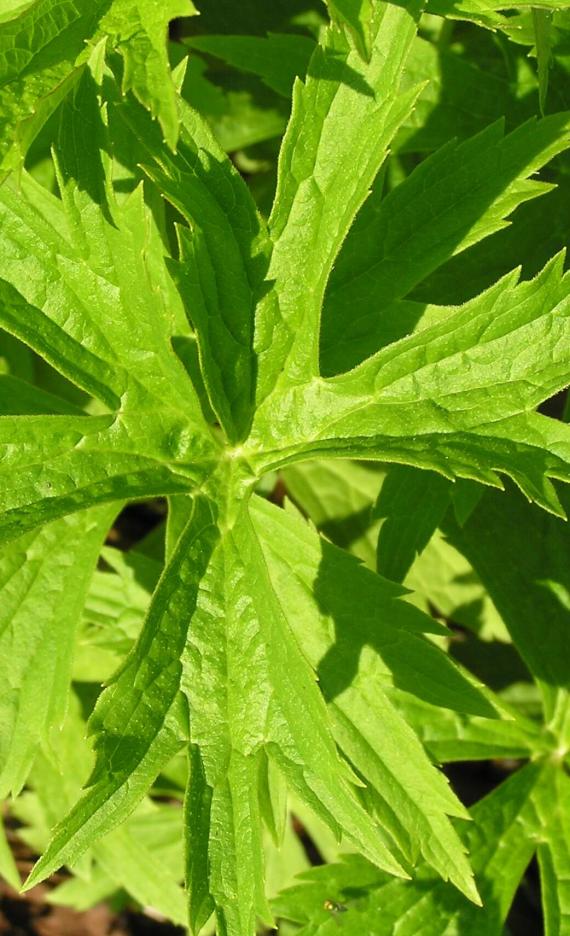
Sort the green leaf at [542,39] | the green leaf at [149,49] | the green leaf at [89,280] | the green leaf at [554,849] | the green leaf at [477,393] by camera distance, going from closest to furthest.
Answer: the green leaf at [149,49] < the green leaf at [477,393] < the green leaf at [89,280] < the green leaf at [542,39] < the green leaf at [554,849]

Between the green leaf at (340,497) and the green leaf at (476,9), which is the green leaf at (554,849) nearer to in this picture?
the green leaf at (340,497)

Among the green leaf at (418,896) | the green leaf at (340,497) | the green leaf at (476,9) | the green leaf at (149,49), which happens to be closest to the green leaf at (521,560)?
the green leaf at (418,896)

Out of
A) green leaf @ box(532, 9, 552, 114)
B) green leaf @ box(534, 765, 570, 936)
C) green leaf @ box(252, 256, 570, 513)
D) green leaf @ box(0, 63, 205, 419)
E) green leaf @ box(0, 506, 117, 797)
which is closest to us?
green leaf @ box(252, 256, 570, 513)

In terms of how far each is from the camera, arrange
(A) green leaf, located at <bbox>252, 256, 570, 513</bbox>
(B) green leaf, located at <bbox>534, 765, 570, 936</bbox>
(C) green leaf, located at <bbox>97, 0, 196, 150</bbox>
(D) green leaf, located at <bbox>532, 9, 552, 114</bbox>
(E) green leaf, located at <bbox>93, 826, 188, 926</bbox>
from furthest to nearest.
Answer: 1. (E) green leaf, located at <bbox>93, 826, 188, 926</bbox>
2. (B) green leaf, located at <bbox>534, 765, 570, 936</bbox>
3. (D) green leaf, located at <bbox>532, 9, 552, 114</bbox>
4. (A) green leaf, located at <bbox>252, 256, 570, 513</bbox>
5. (C) green leaf, located at <bbox>97, 0, 196, 150</bbox>

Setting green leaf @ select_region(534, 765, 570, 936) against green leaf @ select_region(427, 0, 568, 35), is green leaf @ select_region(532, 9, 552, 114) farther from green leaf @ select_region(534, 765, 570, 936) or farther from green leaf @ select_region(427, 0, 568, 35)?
green leaf @ select_region(534, 765, 570, 936)

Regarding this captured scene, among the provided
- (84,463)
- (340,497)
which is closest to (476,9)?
(84,463)

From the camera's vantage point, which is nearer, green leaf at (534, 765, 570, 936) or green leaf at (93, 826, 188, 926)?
green leaf at (534, 765, 570, 936)

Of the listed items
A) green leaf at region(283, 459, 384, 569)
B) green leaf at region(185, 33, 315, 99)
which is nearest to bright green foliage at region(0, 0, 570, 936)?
green leaf at region(185, 33, 315, 99)
